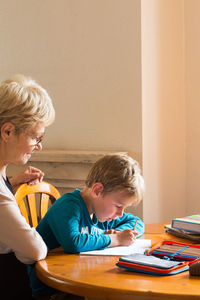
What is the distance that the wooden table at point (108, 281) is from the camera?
110cm

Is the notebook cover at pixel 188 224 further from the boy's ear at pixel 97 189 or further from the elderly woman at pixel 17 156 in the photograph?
the elderly woman at pixel 17 156

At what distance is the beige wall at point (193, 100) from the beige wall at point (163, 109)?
0.03 meters

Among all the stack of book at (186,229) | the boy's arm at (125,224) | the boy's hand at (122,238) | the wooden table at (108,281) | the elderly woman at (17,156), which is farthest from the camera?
the boy's arm at (125,224)

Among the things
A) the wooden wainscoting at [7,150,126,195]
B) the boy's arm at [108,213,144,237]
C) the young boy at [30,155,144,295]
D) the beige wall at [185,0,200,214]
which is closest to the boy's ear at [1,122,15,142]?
the young boy at [30,155,144,295]

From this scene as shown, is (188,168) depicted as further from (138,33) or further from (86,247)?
(86,247)

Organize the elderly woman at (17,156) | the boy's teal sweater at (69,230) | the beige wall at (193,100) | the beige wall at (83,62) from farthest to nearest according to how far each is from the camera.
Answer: the beige wall at (193,100), the beige wall at (83,62), the boy's teal sweater at (69,230), the elderly woman at (17,156)

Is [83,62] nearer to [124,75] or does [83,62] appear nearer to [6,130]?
[124,75]

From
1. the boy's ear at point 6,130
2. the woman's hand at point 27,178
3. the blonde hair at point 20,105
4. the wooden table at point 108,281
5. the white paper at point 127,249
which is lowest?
the white paper at point 127,249

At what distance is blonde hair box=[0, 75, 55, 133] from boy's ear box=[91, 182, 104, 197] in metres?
0.31

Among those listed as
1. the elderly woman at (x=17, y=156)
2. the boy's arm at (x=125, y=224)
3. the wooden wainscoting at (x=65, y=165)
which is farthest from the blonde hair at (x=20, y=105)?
the wooden wainscoting at (x=65, y=165)

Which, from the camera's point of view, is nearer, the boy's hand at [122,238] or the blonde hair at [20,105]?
the blonde hair at [20,105]

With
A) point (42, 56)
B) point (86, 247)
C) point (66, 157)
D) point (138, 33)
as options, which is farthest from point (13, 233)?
point (42, 56)

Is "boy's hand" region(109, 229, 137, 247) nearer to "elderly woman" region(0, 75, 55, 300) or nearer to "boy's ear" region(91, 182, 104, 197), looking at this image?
"boy's ear" region(91, 182, 104, 197)

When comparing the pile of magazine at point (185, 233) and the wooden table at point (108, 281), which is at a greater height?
the wooden table at point (108, 281)
